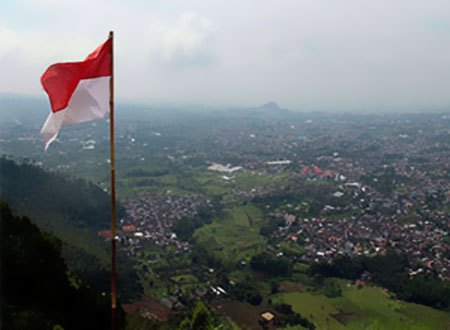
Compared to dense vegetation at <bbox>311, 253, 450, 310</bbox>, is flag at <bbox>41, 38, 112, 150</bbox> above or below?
above

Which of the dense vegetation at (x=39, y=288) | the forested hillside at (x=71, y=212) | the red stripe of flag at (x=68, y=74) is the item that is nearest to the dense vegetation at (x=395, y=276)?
the forested hillside at (x=71, y=212)

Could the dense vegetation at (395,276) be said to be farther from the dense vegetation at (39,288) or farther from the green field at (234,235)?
the dense vegetation at (39,288)

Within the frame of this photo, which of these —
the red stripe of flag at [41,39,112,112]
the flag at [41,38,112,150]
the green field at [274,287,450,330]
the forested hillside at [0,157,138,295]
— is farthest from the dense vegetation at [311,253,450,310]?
the red stripe of flag at [41,39,112,112]

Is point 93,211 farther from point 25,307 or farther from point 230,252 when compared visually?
point 25,307

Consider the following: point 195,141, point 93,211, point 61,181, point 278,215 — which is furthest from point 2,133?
point 278,215

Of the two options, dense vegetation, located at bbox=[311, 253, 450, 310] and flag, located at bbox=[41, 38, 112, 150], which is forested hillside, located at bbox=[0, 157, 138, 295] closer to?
dense vegetation, located at bbox=[311, 253, 450, 310]

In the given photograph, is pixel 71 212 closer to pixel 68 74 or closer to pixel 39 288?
pixel 39 288

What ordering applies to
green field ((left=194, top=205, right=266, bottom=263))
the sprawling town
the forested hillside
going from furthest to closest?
green field ((left=194, top=205, right=266, bottom=263)) → the sprawling town → the forested hillside
